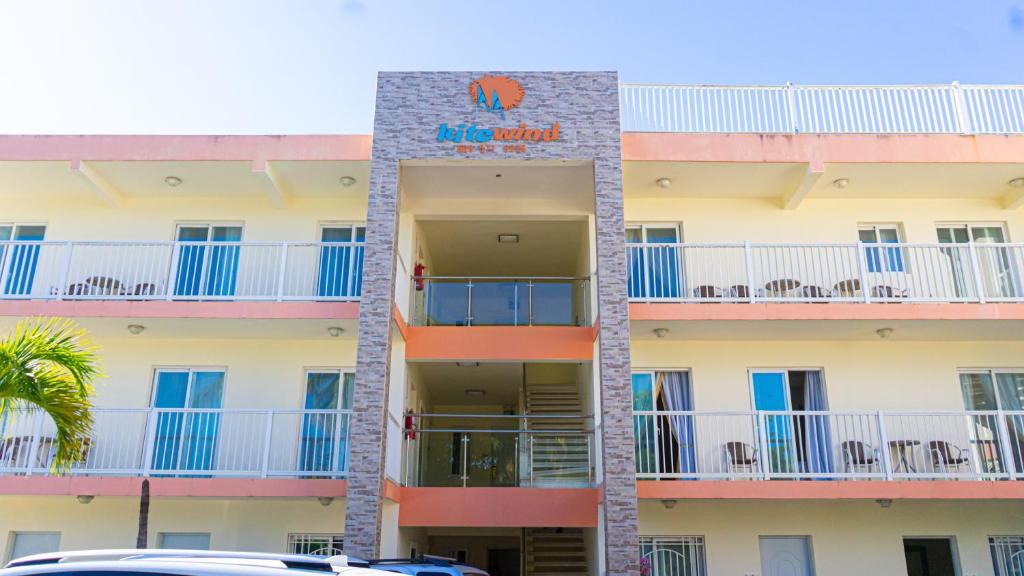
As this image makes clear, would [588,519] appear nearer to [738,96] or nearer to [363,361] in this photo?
[363,361]

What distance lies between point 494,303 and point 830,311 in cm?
611

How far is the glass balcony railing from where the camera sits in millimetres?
16281

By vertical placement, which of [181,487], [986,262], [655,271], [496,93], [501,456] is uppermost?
[496,93]

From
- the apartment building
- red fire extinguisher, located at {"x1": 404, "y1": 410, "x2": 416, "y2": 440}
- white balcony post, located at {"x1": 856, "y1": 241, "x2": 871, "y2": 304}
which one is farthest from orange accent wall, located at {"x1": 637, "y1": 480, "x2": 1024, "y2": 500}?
red fire extinguisher, located at {"x1": 404, "y1": 410, "x2": 416, "y2": 440}

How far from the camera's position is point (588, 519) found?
14.0m

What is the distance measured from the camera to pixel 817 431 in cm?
1549

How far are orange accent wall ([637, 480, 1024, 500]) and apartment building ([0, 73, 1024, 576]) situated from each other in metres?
0.05

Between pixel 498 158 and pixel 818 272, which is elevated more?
pixel 498 158

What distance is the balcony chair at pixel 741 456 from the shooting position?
14.8 meters

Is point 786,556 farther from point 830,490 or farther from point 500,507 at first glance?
point 500,507

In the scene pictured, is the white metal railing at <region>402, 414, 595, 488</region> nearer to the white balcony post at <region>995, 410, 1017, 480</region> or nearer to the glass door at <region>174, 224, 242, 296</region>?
the glass door at <region>174, 224, 242, 296</region>

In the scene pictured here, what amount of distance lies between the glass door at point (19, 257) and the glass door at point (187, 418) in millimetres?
3077

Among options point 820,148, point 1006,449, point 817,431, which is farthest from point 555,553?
point 820,148

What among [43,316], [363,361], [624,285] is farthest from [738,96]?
[43,316]
